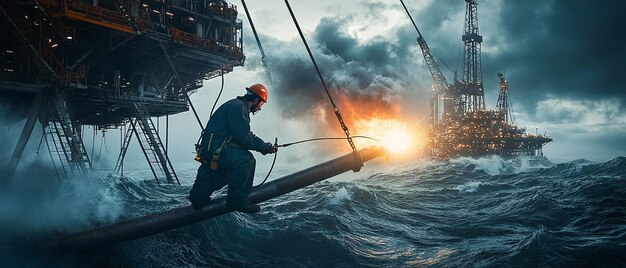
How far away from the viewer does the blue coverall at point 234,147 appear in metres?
4.88

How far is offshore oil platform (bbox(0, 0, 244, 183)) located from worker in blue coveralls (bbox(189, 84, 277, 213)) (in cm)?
844

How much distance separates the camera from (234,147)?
4980mm

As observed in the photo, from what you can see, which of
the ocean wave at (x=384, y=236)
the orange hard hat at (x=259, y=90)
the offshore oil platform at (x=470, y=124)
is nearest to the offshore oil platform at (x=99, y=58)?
the ocean wave at (x=384, y=236)

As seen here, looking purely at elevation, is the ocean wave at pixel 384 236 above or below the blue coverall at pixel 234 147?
below

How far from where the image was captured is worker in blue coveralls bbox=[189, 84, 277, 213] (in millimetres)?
4875

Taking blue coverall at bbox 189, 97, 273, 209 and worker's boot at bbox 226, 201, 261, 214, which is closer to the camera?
blue coverall at bbox 189, 97, 273, 209

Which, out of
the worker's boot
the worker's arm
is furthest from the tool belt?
the worker's boot

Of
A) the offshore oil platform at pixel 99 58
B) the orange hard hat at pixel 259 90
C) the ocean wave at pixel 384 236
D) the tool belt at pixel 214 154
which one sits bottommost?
the ocean wave at pixel 384 236

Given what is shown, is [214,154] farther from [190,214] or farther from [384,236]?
[384,236]

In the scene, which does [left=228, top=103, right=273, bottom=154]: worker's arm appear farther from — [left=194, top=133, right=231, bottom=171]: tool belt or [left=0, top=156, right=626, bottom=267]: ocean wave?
[left=0, top=156, right=626, bottom=267]: ocean wave

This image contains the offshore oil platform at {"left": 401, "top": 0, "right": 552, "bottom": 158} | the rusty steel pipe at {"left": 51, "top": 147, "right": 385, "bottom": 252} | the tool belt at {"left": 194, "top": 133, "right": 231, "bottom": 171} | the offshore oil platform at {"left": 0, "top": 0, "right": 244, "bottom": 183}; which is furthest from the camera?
the offshore oil platform at {"left": 401, "top": 0, "right": 552, "bottom": 158}

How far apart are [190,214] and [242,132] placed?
5.58 ft

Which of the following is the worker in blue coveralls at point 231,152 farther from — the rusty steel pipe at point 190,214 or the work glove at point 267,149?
the rusty steel pipe at point 190,214

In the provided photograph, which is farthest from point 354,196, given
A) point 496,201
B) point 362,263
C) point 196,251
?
point 196,251
